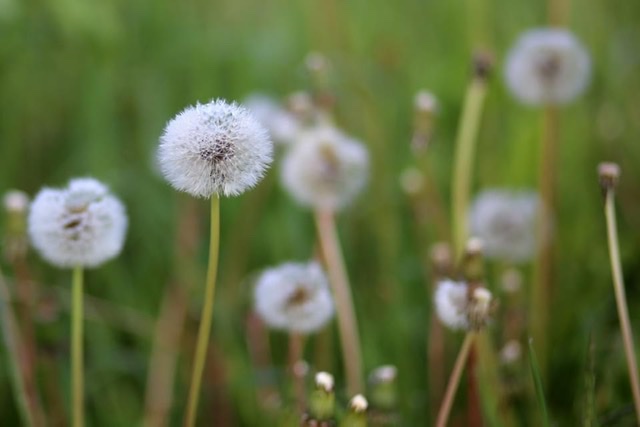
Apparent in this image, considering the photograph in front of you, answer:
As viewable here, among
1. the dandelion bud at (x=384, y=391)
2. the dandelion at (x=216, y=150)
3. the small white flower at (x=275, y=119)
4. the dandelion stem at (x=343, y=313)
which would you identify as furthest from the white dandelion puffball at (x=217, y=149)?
the dandelion stem at (x=343, y=313)

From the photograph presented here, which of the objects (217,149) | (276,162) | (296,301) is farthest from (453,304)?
(276,162)

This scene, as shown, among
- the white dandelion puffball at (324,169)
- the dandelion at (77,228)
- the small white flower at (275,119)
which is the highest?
the small white flower at (275,119)

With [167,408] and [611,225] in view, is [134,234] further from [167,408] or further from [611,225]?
[611,225]

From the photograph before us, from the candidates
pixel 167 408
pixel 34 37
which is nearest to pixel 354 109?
pixel 34 37

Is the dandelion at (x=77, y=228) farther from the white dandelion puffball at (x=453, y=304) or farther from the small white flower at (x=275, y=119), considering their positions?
the white dandelion puffball at (x=453, y=304)

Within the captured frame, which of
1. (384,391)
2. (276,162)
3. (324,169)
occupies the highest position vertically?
(276,162)

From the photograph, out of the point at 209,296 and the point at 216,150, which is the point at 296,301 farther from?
the point at 216,150
